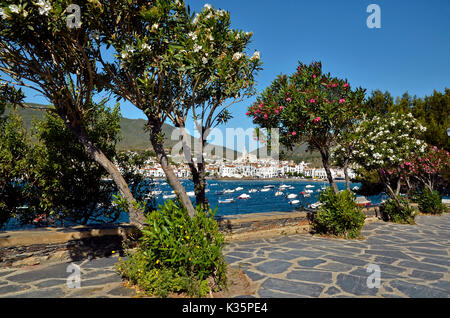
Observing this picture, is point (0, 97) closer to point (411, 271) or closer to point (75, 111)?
point (75, 111)

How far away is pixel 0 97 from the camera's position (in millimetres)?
5102

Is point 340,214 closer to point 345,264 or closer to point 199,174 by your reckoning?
point 345,264

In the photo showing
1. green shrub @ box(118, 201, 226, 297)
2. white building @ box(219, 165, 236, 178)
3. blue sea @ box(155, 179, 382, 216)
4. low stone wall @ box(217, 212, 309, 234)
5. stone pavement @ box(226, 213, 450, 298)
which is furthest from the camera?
white building @ box(219, 165, 236, 178)

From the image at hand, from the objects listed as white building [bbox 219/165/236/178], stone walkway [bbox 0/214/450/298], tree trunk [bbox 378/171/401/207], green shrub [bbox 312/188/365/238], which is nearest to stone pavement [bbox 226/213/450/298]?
stone walkway [bbox 0/214/450/298]

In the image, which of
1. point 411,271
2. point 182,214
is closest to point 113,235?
point 182,214

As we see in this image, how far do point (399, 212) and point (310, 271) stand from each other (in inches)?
387

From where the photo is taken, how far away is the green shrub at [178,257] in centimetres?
419

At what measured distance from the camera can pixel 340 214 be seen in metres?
8.62

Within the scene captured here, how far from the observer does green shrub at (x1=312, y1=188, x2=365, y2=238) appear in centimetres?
863

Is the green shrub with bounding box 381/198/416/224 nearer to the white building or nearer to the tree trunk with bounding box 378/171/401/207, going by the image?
the tree trunk with bounding box 378/171/401/207

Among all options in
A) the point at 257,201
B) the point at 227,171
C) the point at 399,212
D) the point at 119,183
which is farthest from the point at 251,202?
the point at 227,171

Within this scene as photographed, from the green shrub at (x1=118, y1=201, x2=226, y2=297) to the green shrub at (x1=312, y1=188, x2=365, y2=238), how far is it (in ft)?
17.9

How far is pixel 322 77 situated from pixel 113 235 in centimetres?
826
